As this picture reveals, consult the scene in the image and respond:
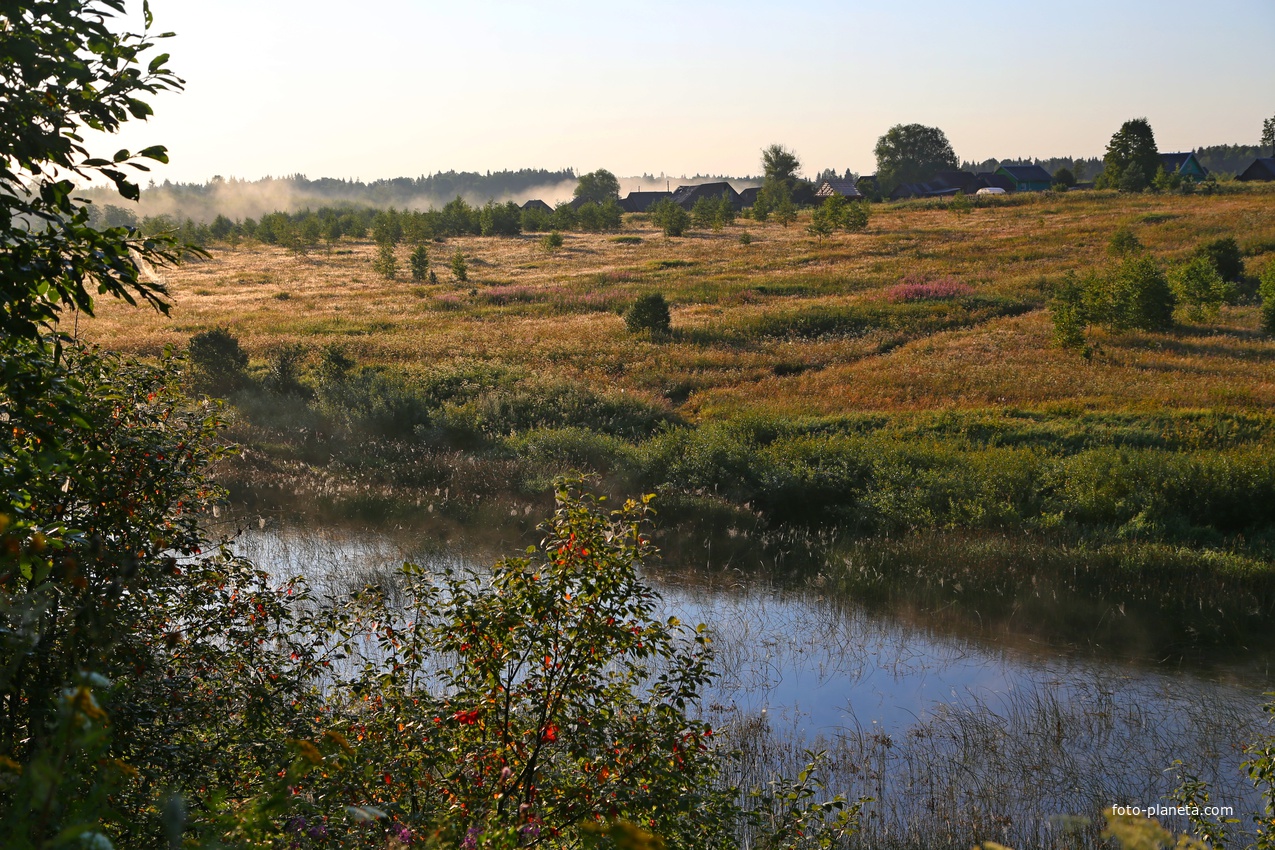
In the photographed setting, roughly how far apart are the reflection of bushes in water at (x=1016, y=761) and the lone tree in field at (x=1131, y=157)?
71.7 meters

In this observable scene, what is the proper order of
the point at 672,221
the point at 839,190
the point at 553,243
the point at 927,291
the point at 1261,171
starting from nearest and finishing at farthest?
the point at 927,291 → the point at 553,243 → the point at 672,221 → the point at 1261,171 → the point at 839,190

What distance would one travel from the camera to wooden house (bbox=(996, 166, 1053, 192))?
92.9 m

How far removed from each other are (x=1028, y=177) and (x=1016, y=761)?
9721 centimetres

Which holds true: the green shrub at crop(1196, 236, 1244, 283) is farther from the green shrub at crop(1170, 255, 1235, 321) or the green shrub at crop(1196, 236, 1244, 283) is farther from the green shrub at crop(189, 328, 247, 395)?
the green shrub at crop(189, 328, 247, 395)


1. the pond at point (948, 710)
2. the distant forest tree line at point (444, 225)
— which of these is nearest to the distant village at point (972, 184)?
the distant forest tree line at point (444, 225)

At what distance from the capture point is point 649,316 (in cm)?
3050

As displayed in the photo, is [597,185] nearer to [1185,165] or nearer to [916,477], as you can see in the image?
[1185,165]

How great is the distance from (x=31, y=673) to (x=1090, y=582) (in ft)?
38.6

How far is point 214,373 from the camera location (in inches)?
923

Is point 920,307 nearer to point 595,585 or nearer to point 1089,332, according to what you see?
point 1089,332

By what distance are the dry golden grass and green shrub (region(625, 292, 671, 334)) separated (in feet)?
2.31

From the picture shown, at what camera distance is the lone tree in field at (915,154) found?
4099 inches

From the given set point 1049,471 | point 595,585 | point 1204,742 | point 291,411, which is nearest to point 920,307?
point 1049,471

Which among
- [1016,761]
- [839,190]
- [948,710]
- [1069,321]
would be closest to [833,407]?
[1069,321]
